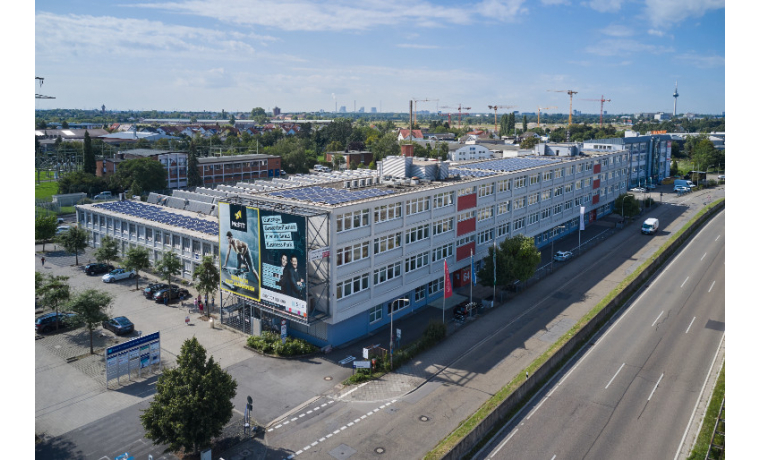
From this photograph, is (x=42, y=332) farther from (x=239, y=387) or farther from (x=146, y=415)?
(x=146, y=415)

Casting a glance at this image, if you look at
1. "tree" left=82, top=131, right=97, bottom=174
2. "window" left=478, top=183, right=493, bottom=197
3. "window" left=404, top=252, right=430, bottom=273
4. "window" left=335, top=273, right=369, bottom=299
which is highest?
"tree" left=82, top=131, right=97, bottom=174

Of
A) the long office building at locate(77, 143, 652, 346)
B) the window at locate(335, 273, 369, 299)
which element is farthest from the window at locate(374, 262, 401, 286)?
the window at locate(335, 273, 369, 299)

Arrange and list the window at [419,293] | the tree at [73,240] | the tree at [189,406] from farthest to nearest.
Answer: the tree at [73,240] < the window at [419,293] < the tree at [189,406]

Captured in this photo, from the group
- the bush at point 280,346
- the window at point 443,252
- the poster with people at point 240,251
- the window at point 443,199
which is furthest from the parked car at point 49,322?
the window at point 443,199

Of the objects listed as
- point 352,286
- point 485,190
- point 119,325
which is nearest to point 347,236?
point 352,286

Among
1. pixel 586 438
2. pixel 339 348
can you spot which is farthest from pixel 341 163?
pixel 586 438

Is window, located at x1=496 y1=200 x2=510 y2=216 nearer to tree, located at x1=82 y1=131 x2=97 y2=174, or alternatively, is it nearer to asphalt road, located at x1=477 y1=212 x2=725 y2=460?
asphalt road, located at x1=477 y1=212 x2=725 y2=460

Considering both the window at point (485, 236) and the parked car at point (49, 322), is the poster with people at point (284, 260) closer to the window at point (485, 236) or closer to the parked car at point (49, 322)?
the parked car at point (49, 322)

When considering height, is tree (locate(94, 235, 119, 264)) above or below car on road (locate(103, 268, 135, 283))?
above
